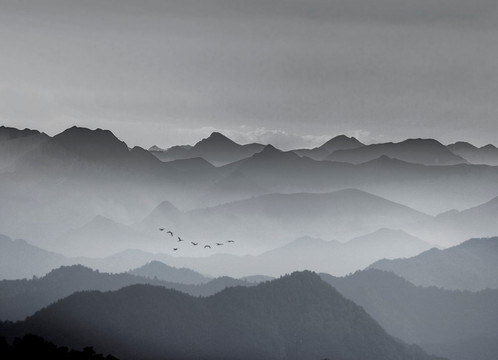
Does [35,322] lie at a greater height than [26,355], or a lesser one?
greater

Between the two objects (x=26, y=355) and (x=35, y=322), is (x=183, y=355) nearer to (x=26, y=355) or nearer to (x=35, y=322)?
(x=35, y=322)

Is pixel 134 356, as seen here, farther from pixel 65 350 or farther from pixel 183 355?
pixel 65 350

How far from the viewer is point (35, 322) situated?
649ft

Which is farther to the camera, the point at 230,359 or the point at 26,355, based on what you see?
the point at 230,359

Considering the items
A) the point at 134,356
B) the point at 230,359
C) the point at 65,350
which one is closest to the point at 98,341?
the point at 134,356

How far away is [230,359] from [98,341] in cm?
2321

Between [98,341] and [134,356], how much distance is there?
7725mm

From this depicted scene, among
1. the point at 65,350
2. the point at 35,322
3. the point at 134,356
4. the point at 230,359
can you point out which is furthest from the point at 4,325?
the point at 65,350

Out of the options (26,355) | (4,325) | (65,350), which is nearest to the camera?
(26,355)

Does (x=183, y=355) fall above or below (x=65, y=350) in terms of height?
above

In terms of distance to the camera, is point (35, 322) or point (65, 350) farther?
point (35, 322)

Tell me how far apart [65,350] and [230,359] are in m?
77.6

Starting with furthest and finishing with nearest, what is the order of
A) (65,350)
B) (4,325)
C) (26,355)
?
(4,325) < (65,350) < (26,355)

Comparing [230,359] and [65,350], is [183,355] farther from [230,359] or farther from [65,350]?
[65,350]
